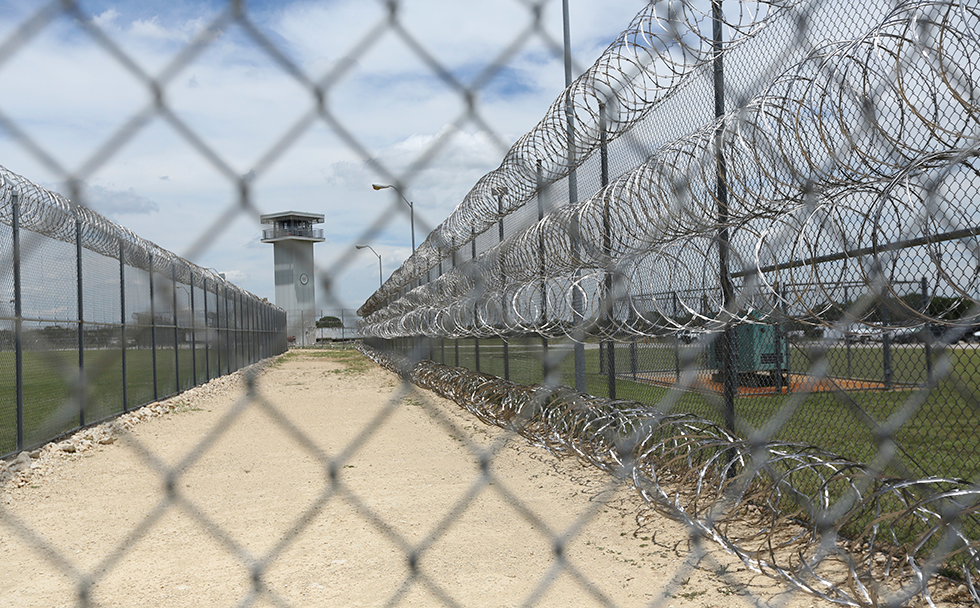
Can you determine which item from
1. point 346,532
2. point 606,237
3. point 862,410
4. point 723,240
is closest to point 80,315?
point 346,532

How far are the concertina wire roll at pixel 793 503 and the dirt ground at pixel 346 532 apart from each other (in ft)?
0.78

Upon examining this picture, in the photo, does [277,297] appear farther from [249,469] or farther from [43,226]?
[43,226]

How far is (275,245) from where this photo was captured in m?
1.90

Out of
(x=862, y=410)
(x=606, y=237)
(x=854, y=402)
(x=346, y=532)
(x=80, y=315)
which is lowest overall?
(x=346, y=532)

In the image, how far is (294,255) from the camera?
7.18 feet

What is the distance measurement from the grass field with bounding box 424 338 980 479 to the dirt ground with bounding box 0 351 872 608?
168 cm

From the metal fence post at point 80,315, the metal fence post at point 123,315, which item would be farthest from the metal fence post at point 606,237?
the metal fence post at point 123,315

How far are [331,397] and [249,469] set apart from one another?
26.5 feet

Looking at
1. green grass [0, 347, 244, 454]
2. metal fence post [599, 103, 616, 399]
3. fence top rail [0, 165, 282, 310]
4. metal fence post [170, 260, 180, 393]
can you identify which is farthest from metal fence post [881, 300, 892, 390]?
metal fence post [170, 260, 180, 393]

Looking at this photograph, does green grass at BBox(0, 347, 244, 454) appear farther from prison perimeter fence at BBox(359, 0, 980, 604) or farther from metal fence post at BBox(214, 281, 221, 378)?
prison perimeter fence at BBox(359, 0, 980, 604)

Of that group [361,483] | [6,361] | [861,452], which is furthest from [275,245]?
[6,361]

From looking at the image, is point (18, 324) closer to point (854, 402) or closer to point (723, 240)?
point (723, 240)

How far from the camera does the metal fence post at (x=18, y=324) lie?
29.8 feet

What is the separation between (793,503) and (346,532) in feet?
11.5
